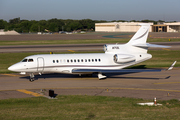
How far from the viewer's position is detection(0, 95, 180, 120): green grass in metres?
14.4

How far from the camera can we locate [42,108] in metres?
16.5

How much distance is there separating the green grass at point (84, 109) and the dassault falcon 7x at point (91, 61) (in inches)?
357

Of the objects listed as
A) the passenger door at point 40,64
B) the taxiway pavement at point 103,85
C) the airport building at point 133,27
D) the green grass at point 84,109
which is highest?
the airport building at point 133,27

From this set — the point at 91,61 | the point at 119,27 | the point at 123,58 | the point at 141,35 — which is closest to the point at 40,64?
the point at 91,61

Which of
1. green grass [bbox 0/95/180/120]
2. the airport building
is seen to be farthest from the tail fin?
the airport building

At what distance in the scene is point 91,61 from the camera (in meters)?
29.6

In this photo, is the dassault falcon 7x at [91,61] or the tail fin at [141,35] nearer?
the dassault falcon 7x at [91,61]

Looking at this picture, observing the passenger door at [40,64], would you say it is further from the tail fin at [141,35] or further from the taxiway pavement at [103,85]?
the tail fin at [141,35]

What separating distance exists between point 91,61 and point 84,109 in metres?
13.8

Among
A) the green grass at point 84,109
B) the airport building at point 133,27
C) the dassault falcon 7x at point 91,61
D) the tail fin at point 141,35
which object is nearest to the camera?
the green grass at point 84,109

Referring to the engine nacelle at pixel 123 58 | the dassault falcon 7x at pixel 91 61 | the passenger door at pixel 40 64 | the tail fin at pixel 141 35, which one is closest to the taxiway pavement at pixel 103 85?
the dassault falcon 7x at pixel 91 61

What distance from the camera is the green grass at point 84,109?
567 inches

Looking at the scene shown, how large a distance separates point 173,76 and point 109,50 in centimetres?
863

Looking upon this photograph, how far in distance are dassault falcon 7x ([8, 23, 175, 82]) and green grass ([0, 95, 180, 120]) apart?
9.07 m
